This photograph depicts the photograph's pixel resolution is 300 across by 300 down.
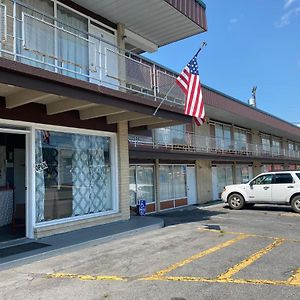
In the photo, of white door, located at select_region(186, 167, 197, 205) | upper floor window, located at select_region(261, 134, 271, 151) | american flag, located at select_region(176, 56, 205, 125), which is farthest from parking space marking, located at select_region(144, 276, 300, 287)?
upper floor window, located at select_region(261, 134, 271, 151)

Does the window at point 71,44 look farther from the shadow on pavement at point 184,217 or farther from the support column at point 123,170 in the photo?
the shadow on pavement at point 184,217

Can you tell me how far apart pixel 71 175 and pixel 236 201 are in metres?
9.76

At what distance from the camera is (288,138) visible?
130ft

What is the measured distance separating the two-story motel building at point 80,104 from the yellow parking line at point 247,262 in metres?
4.71

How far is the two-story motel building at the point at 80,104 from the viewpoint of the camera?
8.32m

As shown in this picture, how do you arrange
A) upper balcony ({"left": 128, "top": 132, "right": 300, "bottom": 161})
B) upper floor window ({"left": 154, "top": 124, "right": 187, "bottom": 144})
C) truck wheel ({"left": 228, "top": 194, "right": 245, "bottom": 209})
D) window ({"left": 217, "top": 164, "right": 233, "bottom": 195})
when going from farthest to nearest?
window ({"left": 217, "top": 164, "right": 233, "bottom": 195}), upper floor window ({"left": 154, "top": 124, "right": 187, "bottom": 144}), truck wheel ({"left": 228, "top": 194, "right": 245, "bottom": 209}), upper balcony ({"left": 128, "top": 132, "right": 300, "bottom": 161})

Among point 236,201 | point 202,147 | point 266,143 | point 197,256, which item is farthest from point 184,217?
point 266,143

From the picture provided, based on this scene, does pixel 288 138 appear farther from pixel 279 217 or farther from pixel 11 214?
pixel 11 214

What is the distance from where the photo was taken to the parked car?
1589cm

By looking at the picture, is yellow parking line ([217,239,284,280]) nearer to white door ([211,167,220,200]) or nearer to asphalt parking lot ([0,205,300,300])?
asphalt parking lot ([0,205,300,300])

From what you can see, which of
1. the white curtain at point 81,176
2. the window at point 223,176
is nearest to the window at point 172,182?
the window at point 223,176

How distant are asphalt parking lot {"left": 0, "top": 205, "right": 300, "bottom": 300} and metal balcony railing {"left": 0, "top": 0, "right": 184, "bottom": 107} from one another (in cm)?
416

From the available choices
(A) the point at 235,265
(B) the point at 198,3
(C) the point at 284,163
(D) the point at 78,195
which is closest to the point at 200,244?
(A) the point at 235,265

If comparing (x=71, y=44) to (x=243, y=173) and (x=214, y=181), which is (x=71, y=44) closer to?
(x=214, y=181)
